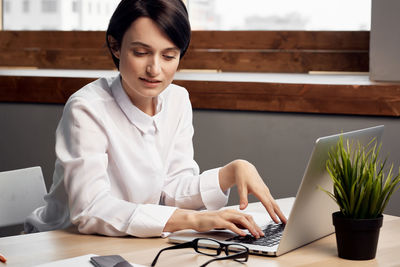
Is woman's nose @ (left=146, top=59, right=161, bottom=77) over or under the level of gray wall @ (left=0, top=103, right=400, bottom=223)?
over

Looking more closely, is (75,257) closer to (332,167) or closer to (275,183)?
(332,167)

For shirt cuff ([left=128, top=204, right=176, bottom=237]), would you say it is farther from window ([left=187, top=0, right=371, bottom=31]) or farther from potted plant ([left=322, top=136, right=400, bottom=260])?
window ([left=187, top=0, right=371, bottom=31])

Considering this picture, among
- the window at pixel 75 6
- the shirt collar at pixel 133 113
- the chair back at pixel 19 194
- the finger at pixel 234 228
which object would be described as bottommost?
the chair back at pixel 19 194

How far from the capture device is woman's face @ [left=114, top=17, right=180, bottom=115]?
5.13 ft

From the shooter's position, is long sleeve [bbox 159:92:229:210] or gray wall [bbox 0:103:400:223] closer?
long sleeve [bbox 159:92:229:210]

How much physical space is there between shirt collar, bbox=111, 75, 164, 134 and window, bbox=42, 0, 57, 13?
1740 millimetres

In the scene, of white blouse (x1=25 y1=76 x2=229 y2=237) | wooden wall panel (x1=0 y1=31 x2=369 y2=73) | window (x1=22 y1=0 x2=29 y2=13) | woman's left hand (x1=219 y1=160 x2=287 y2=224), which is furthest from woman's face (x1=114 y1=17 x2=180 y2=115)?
window (x1=22 y1=0 x2=29 y2=13)

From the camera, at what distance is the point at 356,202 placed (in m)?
1.24

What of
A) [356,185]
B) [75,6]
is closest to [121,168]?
[356,185]

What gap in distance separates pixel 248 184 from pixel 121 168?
357 millimetres

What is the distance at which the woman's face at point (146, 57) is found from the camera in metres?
1.56

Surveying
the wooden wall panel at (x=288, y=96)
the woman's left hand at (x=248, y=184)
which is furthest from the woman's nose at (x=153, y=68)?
the wooden wall panel at (x=288, y=96)

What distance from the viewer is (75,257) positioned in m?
1.23

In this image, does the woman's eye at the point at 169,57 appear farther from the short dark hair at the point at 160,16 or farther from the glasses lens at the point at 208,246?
the glasses lens at the point at 208,246
